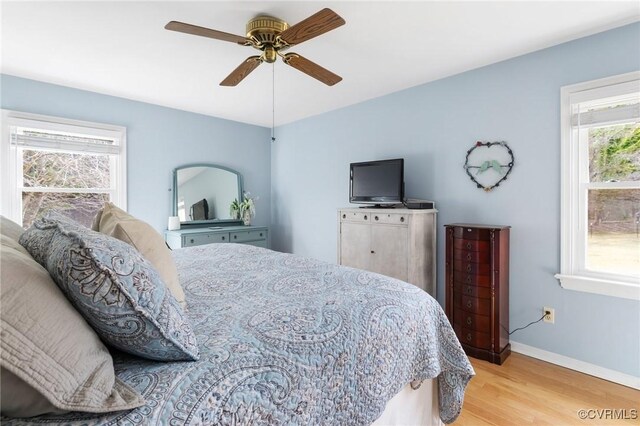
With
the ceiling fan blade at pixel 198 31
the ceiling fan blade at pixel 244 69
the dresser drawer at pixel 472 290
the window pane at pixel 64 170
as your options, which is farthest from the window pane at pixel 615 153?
the window pane at pixel 64 170

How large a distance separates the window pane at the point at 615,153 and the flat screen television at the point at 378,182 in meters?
1.45

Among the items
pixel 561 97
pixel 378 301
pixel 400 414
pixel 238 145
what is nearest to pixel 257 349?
pixel 378 301

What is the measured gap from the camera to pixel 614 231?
7.20 feet

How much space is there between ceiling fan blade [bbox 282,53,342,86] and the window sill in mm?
2277

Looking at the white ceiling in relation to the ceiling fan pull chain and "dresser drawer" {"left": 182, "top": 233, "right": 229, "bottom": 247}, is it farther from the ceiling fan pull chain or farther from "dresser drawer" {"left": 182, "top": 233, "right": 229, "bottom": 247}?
"dresser drawer" {"left": 182, "top": 233, "right": 229, "bottom": 247}

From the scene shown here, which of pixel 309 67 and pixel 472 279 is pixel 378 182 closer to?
pixel 472 279

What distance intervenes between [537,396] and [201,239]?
347cm

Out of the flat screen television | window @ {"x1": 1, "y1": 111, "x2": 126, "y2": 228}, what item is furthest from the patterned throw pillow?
window @ {"x1": 1, "y1": 111, "x2": 126, "y2": 228}

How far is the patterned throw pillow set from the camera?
0.66m

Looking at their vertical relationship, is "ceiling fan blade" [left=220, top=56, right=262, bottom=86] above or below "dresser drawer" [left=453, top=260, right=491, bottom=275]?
above

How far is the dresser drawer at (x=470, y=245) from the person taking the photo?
7.87 feet

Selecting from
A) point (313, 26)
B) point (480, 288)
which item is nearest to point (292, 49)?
point (313, 26)

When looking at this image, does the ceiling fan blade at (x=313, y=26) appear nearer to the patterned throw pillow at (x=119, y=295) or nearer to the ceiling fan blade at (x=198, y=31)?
the ceiling fan blade at (x=198, y=31)

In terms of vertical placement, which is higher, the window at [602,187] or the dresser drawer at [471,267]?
the window at [602,187]
